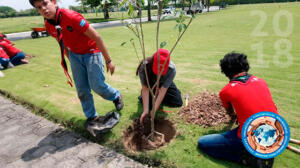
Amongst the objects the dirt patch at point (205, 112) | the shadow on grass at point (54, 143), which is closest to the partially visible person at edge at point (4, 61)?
the shadow on grass at point (54, 143)

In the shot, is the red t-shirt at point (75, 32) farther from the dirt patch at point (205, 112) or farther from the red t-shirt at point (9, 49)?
the red t-shirt at point (9, 49)

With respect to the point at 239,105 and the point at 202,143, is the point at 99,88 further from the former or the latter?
the point at 239,105

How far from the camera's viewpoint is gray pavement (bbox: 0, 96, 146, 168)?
272 centimetres

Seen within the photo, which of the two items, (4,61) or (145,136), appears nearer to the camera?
(145,136)

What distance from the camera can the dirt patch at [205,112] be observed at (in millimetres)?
3381

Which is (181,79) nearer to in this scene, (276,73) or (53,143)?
(276,73)

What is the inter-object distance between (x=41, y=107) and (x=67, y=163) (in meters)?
2.12

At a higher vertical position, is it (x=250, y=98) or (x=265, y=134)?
(x=250, y=98)

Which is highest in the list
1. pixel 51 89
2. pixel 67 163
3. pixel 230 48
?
pixel 230 48

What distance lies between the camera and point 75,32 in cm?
289

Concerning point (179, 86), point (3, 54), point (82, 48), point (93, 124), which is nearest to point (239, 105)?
point (93, 124)

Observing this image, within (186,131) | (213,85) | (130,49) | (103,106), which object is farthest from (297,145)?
(130,49)

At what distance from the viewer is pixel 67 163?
8.98 ft

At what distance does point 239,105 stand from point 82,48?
2.36 metres
